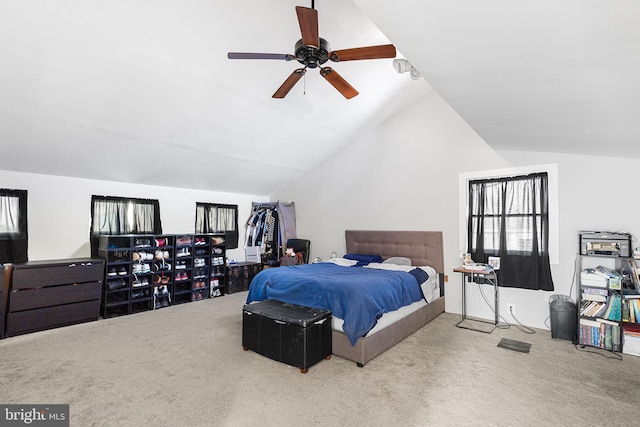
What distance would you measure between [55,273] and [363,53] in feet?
15.1

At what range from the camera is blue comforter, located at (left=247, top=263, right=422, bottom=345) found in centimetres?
319

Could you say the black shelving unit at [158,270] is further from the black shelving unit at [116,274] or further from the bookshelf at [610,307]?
the bookshelf at [610,307]

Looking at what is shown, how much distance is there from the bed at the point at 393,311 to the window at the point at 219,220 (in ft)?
8.29

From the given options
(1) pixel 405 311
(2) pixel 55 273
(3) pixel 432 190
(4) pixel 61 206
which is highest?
(3) pixel 432 190

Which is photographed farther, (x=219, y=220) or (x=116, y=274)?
(x=219, y=220)

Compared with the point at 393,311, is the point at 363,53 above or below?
above

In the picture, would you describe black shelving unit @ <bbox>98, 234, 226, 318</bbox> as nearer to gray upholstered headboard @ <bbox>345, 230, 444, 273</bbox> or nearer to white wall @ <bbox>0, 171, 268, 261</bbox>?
white wall @ <bbox>0, 171, 268, 261</bbox>

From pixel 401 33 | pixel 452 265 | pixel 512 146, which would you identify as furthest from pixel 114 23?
pixel 452 265

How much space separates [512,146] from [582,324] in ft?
7.42

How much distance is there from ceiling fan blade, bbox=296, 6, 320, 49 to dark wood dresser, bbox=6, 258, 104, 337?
13.7 feet

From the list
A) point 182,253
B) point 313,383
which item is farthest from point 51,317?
point 313,383

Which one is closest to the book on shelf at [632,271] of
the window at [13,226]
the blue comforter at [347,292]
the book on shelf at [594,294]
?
the book on shelf at [594,294]

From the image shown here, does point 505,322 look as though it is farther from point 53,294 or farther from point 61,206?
point 61,206

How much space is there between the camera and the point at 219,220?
22.2ft
